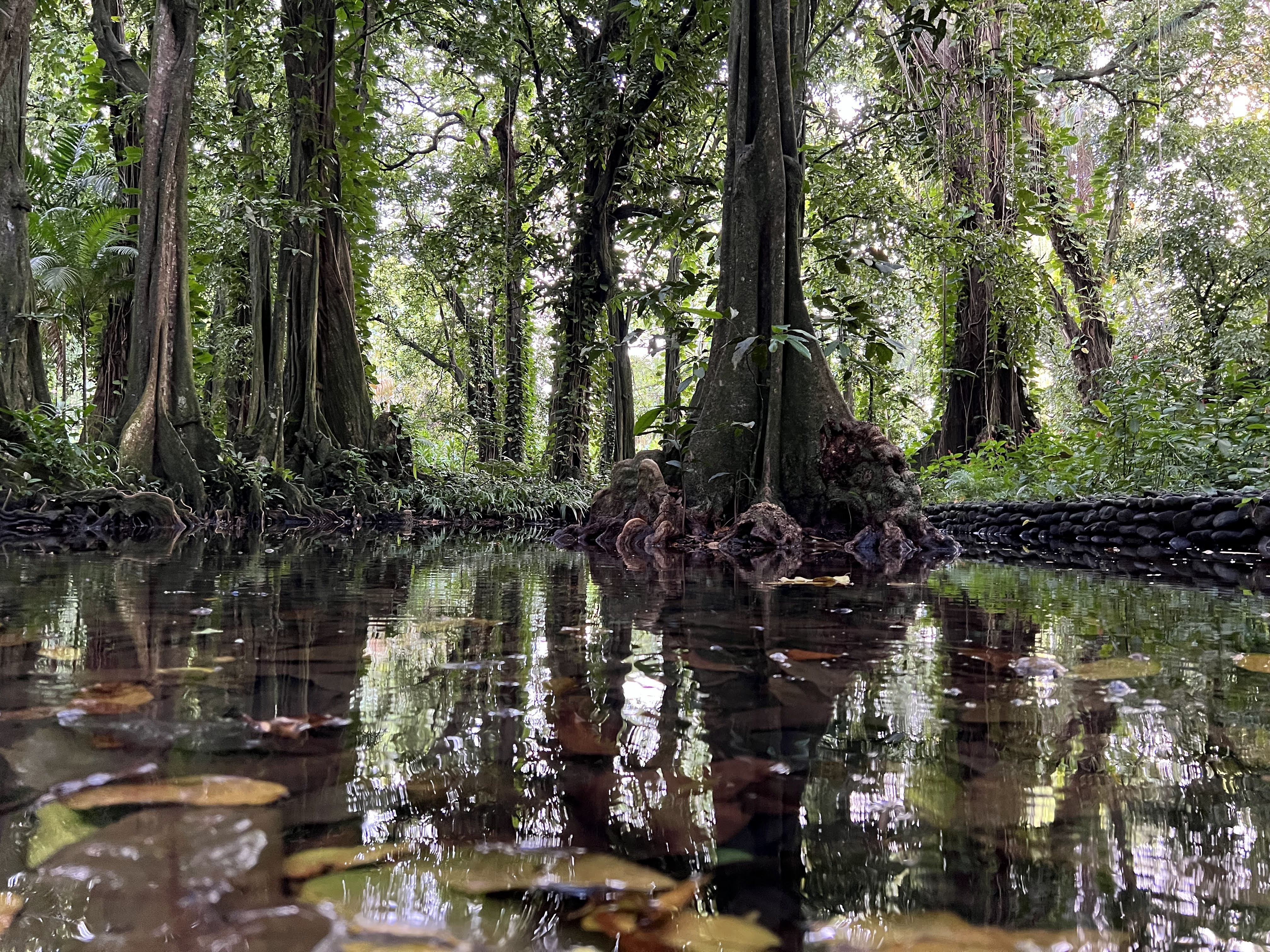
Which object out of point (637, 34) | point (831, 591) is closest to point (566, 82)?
point (637, 34)

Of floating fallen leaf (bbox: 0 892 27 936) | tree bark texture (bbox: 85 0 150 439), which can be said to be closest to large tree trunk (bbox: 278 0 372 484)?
tree bark texture (bbox: 85 0 150 439)

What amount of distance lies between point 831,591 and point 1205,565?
2356 millimetres

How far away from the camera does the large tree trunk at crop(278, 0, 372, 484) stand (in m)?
8.95

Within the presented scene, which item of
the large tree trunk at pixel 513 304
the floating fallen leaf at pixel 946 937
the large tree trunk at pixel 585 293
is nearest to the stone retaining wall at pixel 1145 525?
the floating fallen leaf at pixel 946 937

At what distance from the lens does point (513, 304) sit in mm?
11625

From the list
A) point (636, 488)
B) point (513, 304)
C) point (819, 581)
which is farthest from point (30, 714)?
point (513, 304)

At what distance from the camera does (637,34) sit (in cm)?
686

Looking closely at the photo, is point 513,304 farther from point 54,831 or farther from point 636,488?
point 54,831

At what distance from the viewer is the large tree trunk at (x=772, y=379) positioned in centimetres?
552

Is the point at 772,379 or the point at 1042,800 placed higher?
the point at 772,379

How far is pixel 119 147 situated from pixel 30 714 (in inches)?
525

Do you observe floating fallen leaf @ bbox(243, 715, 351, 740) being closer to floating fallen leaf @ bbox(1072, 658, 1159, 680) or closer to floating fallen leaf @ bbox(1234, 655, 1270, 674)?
floating fallen leaf @ bbox(1072, 658, 1159, 680)

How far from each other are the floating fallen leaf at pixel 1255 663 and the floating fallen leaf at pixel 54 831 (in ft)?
6.48

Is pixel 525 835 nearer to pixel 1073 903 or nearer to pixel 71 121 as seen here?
pixel 1073 903
